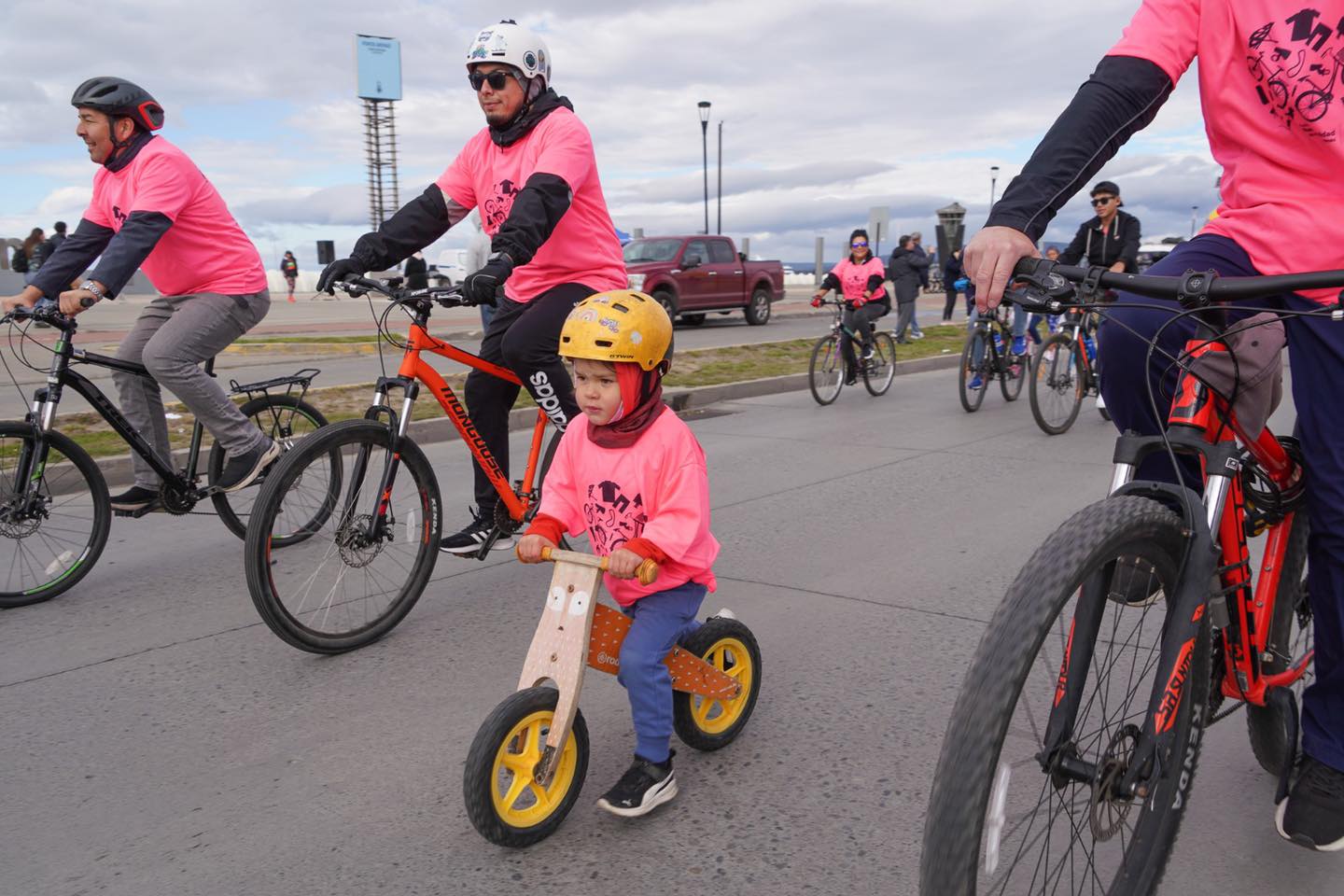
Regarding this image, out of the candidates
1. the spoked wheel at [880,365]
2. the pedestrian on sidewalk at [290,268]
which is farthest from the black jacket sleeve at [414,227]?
the pedestrian on sidewalk at [290,268]

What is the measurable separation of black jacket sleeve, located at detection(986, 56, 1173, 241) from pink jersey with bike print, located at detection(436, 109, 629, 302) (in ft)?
7.66

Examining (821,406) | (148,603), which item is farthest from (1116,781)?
(821,406)

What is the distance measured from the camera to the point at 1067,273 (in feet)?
6.26

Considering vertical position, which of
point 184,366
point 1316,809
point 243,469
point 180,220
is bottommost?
point 1316,809

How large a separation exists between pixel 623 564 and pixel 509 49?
7.45 ft

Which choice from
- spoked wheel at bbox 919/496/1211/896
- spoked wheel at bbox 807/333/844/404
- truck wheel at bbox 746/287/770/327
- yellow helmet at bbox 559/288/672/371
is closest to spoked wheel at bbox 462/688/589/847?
yellow helmet at bbox 559/288/672/371

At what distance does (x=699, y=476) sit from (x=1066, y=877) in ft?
4.28

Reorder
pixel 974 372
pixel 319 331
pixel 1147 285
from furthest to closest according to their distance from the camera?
pixel 319 331
pixel 974 372
pixel 1147 285

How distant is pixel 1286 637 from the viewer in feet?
8.41

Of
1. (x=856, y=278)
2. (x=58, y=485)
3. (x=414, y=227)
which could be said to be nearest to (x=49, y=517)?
(x=58, y=485)

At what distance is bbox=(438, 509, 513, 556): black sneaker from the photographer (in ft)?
14.4

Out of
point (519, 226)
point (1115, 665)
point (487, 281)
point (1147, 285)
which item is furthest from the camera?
point (519, 226)

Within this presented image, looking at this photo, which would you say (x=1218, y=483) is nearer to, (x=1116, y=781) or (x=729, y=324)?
(x=1116, y=781)

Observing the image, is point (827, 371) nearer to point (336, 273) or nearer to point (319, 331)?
point (336, 273)
